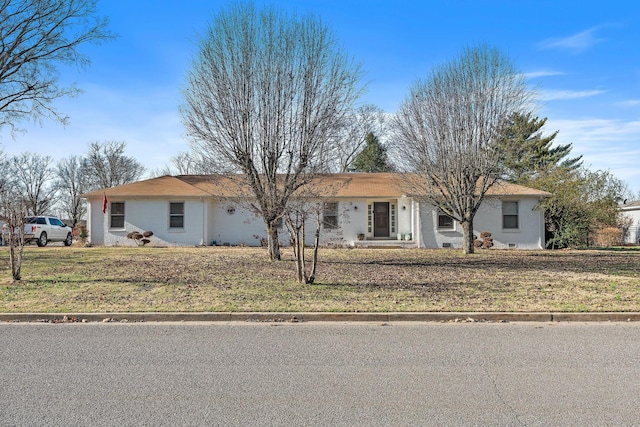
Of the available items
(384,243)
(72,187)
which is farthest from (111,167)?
(384,243)

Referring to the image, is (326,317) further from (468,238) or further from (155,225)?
(155,225)

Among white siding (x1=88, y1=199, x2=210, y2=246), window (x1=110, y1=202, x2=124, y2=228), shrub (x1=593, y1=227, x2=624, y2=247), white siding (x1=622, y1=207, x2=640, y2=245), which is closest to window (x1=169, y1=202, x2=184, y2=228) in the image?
white siding (x1=88, y1=199, x2=210, y2=246)

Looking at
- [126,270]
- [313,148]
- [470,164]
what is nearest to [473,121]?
[470,164]

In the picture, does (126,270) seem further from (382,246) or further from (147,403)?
(382,246)

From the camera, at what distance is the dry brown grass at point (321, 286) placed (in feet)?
29.9

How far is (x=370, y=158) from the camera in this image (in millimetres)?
47844

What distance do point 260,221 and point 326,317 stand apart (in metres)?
18.6

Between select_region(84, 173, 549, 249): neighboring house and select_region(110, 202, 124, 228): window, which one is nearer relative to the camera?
select_region(84, 173, 549, 249): neighboring house

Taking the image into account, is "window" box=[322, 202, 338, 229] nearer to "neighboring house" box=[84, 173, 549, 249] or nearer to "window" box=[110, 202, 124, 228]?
"neighboring house" box=[84, 173, 549, 249]

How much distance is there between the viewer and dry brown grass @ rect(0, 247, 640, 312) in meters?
9.11

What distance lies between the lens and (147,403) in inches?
178

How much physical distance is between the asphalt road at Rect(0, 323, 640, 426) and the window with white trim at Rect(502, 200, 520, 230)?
62.8ft

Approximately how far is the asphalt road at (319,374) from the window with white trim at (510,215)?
19.1m

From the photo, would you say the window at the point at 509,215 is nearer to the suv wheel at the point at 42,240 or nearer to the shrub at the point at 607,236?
the shrub at the point at 607,236
